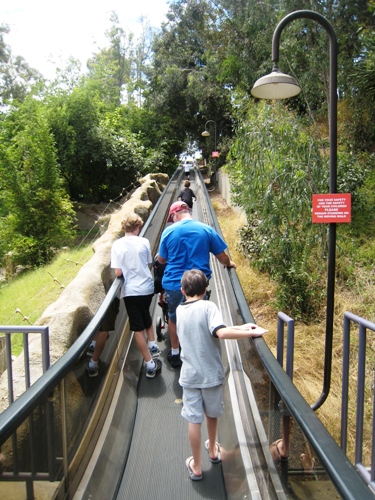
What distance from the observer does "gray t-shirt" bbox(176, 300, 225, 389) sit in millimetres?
2795

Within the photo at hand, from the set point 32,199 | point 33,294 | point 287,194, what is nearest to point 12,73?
point 32,199

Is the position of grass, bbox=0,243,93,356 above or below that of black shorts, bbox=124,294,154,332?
below

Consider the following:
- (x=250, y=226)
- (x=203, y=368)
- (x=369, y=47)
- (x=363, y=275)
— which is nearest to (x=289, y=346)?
(x=203, y=368)

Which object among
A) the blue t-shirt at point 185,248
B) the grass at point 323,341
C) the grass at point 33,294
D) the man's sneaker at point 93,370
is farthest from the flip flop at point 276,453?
the grass at point 33,294

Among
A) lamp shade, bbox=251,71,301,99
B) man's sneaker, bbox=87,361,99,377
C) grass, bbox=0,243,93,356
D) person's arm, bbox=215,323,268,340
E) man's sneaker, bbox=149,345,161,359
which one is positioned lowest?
grass, bbox=0,243,93,356

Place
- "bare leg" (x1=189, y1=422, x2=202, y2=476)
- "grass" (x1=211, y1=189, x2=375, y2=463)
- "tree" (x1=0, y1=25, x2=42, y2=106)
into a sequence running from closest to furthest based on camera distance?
"bare leg" (x1=189, y1=422, x2=202, y2=476), "grass" (x1=211, y1=189, x2=375, y2=463), "tree" (x1=0, y1=25, x2=42, y2=106)

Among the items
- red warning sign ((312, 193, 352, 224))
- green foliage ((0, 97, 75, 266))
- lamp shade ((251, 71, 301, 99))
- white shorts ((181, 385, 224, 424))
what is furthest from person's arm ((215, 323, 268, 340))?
green foliage ((0, 97, 75, 266))

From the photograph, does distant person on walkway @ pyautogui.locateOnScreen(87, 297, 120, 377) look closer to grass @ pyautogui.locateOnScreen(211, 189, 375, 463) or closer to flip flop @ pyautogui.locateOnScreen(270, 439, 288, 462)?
flip flop @ pyautogui.locateOnScreen(270, 439, 288, 462)

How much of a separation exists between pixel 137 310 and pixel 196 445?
5.18 feet

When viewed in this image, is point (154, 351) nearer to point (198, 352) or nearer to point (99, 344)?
point (99, 344)

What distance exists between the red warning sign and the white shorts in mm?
2391

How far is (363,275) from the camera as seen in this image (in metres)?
8.14

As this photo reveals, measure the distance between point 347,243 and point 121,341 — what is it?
5921 mm

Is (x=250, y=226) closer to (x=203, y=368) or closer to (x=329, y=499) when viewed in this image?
(x=203, y=368)
